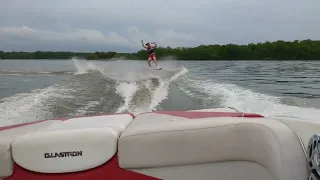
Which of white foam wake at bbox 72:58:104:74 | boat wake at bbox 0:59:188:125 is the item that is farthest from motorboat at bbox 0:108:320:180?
white foam wake at bbox 72:58:104:74

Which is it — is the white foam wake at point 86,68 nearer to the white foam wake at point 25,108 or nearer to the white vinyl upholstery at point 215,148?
the white foam wake at point 25,108

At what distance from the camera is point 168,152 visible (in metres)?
1.38

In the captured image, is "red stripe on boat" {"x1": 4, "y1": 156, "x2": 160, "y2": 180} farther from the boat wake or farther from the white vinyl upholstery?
the boat wake

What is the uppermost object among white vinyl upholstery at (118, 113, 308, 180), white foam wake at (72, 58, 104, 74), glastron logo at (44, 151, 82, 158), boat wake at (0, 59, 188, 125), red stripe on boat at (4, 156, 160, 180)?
white vinyl upholstery at (118, 113, 308, 180)

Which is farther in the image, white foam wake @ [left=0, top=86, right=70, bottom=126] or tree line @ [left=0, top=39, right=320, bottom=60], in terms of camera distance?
tree line @ [left=0, top=39, right=320, bottom=60]

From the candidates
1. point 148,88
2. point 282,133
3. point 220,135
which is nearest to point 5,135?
point 220,135

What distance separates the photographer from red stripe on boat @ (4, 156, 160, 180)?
4.67 ft

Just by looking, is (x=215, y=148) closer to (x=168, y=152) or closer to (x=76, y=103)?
(x=168, y=152)

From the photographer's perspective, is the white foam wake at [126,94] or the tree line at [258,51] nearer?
the white foam wake at [126,94]

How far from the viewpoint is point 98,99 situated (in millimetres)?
6457

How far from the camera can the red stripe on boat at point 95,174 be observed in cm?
142

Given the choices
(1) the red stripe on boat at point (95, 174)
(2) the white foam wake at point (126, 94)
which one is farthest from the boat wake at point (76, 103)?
(1) the red stripe on boat at point (95, 174)

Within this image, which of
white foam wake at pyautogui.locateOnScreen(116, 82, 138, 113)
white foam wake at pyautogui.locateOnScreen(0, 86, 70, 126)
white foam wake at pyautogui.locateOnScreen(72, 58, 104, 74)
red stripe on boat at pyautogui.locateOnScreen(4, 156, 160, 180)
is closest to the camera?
red stripe on boat at pyautogui.locateOnScreen(4, 156, 160, 180)

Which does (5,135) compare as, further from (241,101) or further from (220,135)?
(241,101)
